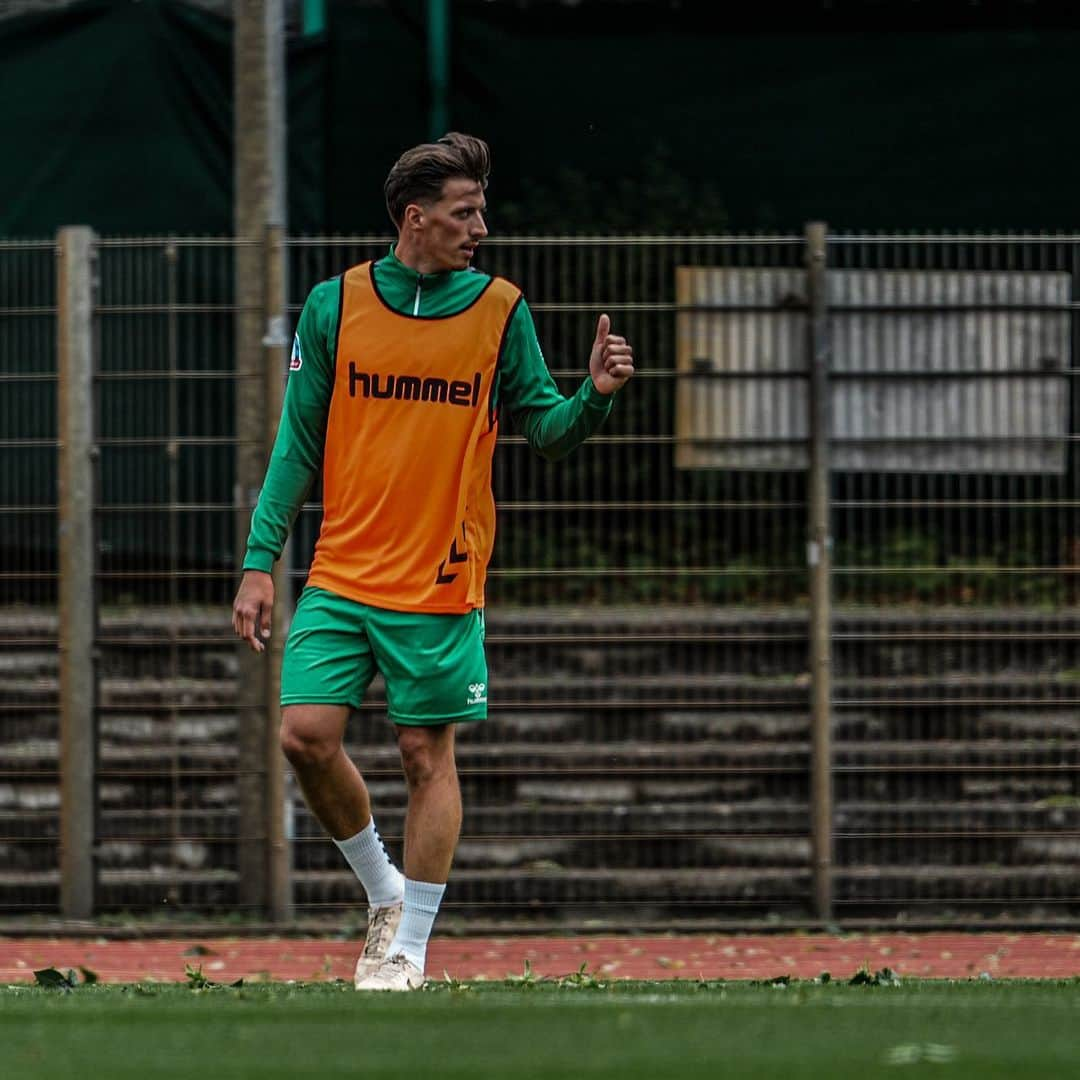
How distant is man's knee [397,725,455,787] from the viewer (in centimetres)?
616

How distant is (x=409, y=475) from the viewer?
6062 millimetres

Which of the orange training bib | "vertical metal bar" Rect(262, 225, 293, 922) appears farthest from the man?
"vertical metal bar" Rect(262, 225, 293, 922)

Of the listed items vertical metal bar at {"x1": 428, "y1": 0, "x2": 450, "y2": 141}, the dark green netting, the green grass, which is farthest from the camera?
A: vertical metal bar at {"x1": 428, "y1": 0, "x2": 450, "y2": 141}

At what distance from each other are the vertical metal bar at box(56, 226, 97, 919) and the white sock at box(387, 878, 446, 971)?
3457mm

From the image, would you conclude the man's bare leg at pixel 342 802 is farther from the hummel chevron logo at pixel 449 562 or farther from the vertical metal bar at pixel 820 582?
the vertical metal bar at pixel 820 582

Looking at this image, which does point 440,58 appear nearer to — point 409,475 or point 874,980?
point 409,475

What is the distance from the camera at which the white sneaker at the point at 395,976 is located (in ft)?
19.6

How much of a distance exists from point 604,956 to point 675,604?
1446 mm

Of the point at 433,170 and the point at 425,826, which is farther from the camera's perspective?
the point at 425,826

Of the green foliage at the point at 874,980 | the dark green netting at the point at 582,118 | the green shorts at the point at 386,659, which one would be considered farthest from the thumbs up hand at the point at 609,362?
the dark green netting at the point at 582,118

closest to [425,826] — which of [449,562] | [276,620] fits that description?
[449,562]

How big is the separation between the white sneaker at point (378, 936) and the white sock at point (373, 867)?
0.08 ft

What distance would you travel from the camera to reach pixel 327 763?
6.13 metres

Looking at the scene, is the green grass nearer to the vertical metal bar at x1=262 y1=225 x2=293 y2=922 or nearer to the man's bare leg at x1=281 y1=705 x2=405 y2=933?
the man's bare leg at x1=281 y1=705 x2=405 y2=933
